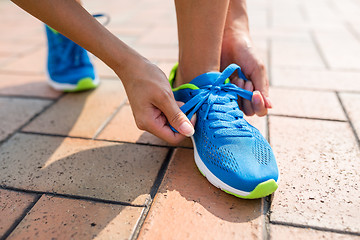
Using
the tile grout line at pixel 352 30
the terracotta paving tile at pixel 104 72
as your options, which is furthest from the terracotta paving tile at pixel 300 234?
the tile grout line at pixel 352 30

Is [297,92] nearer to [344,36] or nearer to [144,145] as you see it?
[144,145]

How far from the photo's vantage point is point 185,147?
115cm

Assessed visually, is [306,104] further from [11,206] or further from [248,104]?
[11,206]

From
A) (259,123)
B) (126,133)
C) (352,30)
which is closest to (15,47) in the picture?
(126,133)

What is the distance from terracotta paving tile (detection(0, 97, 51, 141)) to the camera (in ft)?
4.32

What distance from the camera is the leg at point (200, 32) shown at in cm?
105

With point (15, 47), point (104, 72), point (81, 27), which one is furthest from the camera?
point (15, 47)

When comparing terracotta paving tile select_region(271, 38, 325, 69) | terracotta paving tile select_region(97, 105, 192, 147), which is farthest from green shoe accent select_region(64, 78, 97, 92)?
terracotta paving tile select_region(271, 38, 325, 69)

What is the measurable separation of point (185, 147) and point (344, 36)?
177 cm

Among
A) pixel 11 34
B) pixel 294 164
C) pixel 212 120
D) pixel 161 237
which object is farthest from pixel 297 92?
pixel 11 34

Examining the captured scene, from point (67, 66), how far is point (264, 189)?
3.91 feet

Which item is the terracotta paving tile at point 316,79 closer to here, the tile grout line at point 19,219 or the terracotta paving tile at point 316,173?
the terracotta paving tile at point 316,173

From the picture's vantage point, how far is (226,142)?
0.96 m

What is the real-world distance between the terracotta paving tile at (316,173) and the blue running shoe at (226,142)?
0.28 feet
